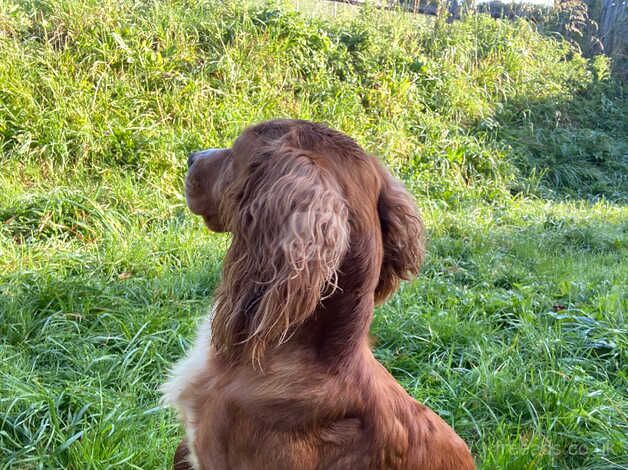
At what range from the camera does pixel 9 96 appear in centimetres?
526

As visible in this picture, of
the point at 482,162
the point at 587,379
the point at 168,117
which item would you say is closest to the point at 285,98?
the point at 168,117

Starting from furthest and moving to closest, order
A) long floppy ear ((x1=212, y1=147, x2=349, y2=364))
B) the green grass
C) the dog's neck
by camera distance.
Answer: the green grass
the dog's neck
long floppy ear ((x1=212, y1=147, x2=349, y2=364))

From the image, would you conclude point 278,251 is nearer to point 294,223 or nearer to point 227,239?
point 294,223

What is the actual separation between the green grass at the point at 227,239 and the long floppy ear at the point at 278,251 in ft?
3.34

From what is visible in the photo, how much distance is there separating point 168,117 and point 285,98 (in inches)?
63.0

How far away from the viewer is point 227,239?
2688mm

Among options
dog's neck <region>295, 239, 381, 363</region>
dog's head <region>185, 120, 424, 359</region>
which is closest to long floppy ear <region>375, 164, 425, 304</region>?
dog's head <region>185, 120, 424, 359</region>

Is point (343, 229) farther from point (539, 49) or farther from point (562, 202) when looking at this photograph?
point (539, 49)

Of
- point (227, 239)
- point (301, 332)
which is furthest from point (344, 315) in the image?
point (227, 239)

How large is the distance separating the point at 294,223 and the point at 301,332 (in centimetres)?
37

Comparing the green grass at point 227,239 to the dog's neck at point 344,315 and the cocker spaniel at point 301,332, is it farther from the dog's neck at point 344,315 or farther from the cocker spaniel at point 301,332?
the dog's neck at point 344,315

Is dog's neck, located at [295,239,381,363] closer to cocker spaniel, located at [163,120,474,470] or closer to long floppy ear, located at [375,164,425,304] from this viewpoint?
cocker spaniel, located at [163,120,474,470]

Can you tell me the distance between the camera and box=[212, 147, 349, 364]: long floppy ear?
1.70 meters

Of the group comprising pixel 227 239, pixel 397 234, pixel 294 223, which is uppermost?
pixel 294 223
